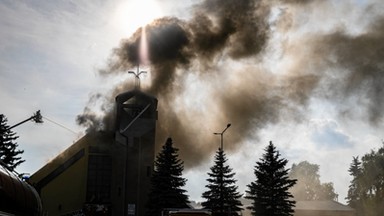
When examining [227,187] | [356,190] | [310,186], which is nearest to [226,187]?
[227,187]

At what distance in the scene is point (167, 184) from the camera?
46688 mm

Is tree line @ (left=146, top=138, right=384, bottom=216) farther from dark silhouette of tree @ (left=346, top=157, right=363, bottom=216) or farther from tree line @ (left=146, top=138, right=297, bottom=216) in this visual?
dark silhouette of tree @ (left=346, top=157, right=363, bottom=216)

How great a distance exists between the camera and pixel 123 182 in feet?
175

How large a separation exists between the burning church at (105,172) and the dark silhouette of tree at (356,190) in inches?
1694

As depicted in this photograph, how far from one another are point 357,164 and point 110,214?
86.5 metres

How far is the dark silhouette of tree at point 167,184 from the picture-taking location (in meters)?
46.0

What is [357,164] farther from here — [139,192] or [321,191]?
[139,192]

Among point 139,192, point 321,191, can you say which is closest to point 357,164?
point 321,191

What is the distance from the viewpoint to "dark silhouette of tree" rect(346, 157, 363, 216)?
82944mm

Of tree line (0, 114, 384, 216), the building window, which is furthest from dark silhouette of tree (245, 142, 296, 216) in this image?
the building window

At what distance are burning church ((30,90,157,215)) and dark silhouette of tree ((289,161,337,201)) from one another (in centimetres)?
8256

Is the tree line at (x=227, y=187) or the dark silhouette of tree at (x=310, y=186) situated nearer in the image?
the tree line at (x=227, y=187)

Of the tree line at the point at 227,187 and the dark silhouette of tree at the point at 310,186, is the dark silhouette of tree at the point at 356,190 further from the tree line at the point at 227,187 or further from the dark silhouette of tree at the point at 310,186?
the tree line at the point at 227,187

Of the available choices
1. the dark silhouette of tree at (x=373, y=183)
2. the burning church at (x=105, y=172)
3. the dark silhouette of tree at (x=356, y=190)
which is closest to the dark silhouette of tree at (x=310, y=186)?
the dark silhouette of tree at (x=356, y=190)
